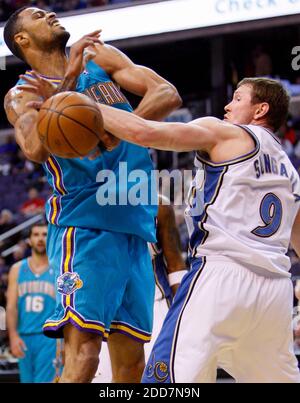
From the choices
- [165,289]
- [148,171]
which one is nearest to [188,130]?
[148,171]

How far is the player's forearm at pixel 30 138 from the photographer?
10.7 ft

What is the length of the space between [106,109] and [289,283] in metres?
1.08

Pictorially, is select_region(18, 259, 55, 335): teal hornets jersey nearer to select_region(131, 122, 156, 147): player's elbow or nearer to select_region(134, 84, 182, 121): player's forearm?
select_region(134, 84, 182, 121): player's forearm

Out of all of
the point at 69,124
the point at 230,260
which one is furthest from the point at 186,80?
the point at 69,124

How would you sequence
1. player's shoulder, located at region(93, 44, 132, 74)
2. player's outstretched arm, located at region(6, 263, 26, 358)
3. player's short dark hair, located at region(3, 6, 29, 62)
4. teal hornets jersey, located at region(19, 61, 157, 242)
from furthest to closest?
player's outstretched arm, located at region(6, 263, 26, 358) → player's short dark hair, located at region(3, 6, 29, 62) → player's shoulder, located at region(93, 44, 132, 74) → teal hornets jersey, located at region(19, 61, 157, 242)

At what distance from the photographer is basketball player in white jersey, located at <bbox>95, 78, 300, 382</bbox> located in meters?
3.15

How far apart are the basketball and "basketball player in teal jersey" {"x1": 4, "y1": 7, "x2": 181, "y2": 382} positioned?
5.8 inches

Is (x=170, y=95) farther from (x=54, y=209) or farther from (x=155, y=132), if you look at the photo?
(x=54, y=209)

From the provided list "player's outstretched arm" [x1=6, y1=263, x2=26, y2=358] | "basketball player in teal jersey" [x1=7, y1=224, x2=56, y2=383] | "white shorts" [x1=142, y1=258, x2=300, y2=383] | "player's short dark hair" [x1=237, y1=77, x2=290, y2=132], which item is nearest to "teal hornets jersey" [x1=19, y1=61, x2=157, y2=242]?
"white shorts" [x1=142, y1=258, x2=300, y2=383]

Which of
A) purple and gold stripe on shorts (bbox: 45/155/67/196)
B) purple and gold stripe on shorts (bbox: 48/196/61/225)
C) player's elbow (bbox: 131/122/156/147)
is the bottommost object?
purple and gold stripe on shorts (bbox: 48/196/61/225)

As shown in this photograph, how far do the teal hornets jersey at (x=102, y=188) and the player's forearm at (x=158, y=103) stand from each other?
0.58 feet

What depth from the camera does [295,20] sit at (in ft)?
32.9

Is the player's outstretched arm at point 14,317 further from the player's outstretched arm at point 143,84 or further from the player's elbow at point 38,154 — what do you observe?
the player's elbow at point 38,154
